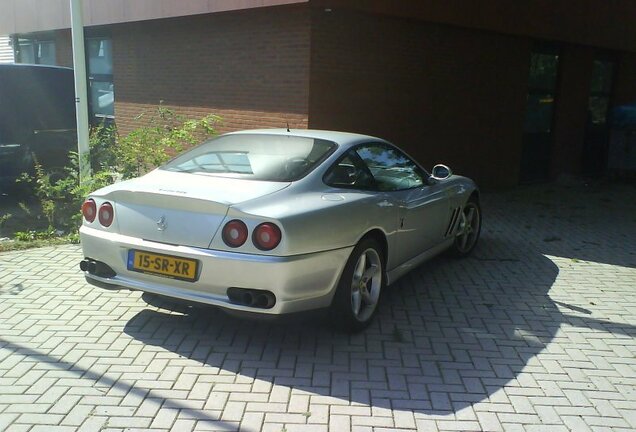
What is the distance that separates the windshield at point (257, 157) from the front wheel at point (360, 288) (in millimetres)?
713

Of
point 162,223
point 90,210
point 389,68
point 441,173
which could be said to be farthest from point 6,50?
point 162,223

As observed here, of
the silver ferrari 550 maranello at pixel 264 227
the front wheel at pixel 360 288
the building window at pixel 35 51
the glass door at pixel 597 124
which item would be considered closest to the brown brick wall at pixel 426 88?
the glass door at pixel 597 124

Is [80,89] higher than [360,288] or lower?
higher

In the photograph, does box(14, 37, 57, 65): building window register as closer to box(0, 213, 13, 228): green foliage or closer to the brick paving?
box(0, 213, 13, 228): green foliage

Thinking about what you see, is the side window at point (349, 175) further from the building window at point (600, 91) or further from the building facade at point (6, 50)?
the building facade at point (6, 50)

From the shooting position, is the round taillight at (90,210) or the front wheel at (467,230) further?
the front wheel at (467,230)

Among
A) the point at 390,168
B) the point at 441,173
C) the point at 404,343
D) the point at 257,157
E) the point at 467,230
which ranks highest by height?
the point at 257,157

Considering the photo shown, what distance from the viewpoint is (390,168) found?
513 cm

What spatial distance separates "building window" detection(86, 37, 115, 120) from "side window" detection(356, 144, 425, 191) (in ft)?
28.2

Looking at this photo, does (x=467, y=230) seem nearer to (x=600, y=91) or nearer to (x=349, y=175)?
(x=349, y=175)

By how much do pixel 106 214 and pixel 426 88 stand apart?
22.6 feet

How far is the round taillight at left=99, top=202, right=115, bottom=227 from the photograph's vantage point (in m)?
4.05

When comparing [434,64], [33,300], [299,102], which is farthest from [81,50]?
[434,64]

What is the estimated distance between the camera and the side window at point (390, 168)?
4828mm
